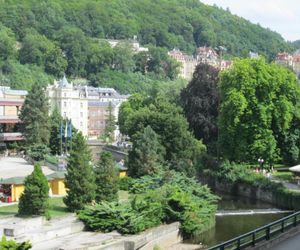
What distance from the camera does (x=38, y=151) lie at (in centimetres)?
6378

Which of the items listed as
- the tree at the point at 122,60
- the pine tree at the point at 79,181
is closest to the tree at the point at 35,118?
the pine tree at the point at 79,181

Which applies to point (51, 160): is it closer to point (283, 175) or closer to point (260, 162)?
point (260, 162)

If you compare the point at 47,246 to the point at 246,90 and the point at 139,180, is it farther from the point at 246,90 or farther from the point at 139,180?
the point at 246,90

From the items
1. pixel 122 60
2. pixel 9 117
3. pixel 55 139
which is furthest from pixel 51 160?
pixel 122 60

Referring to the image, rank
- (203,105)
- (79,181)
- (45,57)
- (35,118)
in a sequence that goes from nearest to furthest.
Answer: (79,181)
(203,105)
(35,118)
(45,57)

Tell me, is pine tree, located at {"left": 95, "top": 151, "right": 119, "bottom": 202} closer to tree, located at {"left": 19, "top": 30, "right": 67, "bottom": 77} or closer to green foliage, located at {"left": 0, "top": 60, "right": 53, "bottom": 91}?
green foliage, located at {"left": 0, "top": 60, "right": 53, "bottom": 91}

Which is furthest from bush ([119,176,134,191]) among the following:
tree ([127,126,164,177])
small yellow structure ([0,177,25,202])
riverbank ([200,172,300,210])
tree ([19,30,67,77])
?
tree ([19,30,67,77])

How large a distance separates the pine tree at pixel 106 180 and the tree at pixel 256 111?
1642cm

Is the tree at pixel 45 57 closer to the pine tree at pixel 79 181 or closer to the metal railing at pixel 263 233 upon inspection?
the pine tree at pixel 79 181

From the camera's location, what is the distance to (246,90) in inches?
2024

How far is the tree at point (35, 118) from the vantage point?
67.4m

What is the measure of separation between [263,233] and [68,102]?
79.8 metres

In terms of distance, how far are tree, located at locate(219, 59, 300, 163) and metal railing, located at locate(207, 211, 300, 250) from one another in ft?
96.2

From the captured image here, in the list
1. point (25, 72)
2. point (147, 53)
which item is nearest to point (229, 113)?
point (25, 72)
